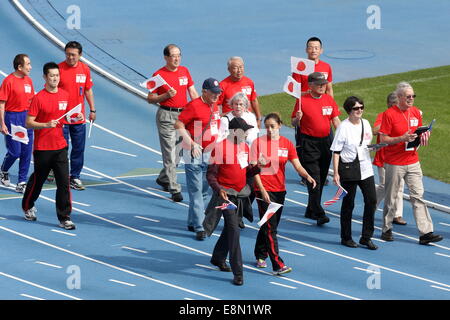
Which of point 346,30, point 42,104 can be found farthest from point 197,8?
point 42,104

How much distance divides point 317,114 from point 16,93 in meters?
4.25

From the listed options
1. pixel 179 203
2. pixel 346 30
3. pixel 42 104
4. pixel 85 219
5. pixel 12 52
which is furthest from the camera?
pixel 346 30

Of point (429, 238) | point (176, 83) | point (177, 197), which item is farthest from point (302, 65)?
point (429, 238)

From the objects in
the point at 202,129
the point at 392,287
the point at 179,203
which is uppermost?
the point at 202,129

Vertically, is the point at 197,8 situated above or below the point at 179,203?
above

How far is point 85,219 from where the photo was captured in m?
13.4

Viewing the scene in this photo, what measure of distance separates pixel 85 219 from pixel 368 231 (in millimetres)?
3747

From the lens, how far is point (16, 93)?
1412 centimetres

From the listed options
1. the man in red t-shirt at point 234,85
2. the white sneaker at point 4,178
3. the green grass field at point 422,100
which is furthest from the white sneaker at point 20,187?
the green grass field at point 422,100

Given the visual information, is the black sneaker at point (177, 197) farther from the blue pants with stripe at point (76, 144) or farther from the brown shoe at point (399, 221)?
the brown shoe at point (399, 221)

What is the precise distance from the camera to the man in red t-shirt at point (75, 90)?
14259mm

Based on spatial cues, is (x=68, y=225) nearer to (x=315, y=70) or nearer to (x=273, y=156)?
(x=273, y=156)

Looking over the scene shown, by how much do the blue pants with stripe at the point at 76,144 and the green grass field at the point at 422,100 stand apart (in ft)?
17.6

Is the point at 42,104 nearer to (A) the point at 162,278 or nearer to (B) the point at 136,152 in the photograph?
(A) the point at 162,278
